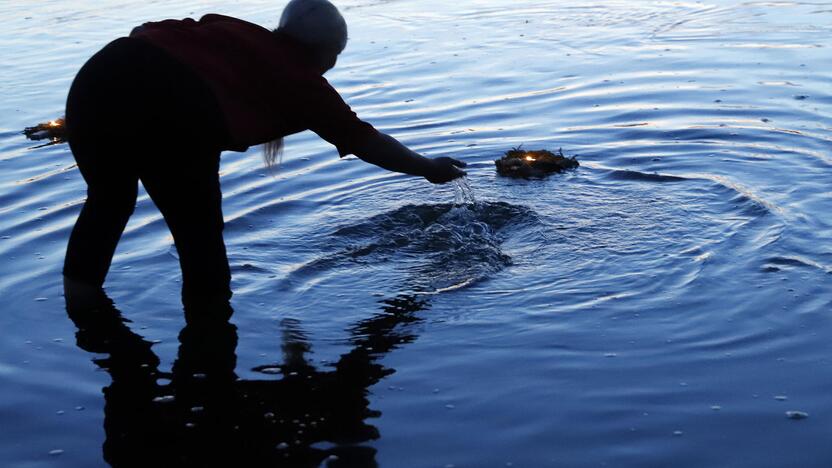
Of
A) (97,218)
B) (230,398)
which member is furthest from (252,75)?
(230,398)

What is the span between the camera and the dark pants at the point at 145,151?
171 inches

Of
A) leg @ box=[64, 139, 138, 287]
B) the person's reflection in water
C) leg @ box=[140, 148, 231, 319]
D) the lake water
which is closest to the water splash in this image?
the lake water

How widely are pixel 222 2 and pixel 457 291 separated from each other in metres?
11.8

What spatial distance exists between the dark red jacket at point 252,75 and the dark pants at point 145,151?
7cm

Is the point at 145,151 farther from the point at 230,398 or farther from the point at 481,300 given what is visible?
the point at 481,300

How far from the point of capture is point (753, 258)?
5410 mm

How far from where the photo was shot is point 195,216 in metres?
4.75

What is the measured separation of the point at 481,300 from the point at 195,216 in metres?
1.50

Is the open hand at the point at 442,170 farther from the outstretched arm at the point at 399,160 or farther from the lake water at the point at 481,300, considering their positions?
the lake water at the point at 481,300

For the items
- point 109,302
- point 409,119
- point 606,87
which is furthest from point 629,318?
point 606,87

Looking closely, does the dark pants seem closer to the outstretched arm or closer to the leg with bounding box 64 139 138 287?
the leg with bounding box 64 139 138 287

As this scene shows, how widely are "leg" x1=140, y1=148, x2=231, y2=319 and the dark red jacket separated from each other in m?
0.29

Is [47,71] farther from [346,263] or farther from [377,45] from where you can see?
[346,263]

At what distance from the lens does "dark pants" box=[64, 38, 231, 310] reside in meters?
4.33
